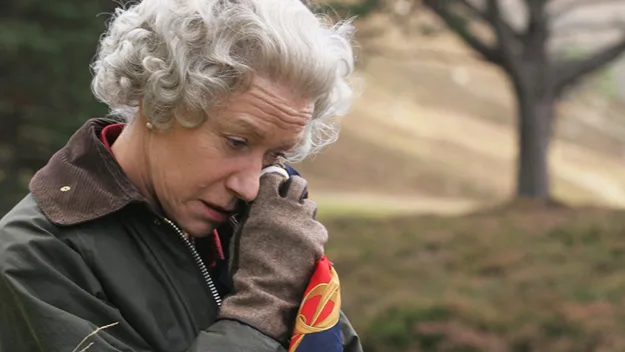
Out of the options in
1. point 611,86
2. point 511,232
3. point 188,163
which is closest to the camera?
point 188,163

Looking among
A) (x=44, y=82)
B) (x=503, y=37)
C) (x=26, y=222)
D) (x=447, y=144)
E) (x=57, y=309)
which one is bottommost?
(x=447, y=144)

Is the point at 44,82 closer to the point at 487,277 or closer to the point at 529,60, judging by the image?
the point at 487,277

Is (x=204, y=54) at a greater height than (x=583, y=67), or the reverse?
(x=204, y=54)

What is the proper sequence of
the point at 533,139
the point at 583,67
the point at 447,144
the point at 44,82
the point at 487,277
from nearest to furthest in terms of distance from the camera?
1. the point at 487,277
2. the point at 44,82
3. the point at 583,67
4. the point at 533,139
5. the point at 447,144

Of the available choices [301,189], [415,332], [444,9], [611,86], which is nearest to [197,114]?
[301,189]

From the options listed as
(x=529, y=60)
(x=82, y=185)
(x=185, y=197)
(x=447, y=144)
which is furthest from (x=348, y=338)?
(x=447, y=144)

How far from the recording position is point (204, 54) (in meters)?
1.97

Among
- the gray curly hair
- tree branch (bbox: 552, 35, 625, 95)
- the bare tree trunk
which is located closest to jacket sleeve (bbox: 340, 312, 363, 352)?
the gray curly hair

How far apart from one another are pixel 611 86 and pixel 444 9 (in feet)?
115

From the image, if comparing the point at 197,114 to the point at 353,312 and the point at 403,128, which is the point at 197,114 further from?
the point at 403,128

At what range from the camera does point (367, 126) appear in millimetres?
40812

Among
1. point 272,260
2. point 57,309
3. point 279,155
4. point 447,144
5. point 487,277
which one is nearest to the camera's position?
point 57,309

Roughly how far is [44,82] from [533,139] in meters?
7.78

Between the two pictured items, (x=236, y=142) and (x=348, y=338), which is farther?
(x=348, y=338)
